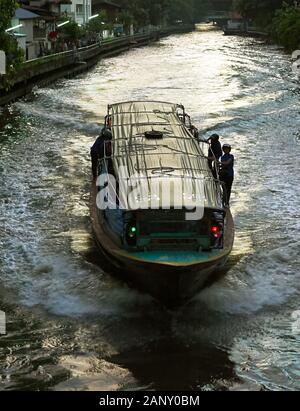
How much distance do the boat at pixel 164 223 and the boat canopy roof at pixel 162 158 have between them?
2 cm

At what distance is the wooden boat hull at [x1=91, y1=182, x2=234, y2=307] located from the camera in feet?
33.9

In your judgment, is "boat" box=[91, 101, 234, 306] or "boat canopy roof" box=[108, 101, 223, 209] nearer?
"boat" box=[91, 101, 234, 306]

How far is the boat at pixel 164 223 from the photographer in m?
10.6

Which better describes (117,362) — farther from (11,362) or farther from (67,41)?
(67,41)

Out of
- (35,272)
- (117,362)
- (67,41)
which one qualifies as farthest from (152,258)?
(67,41)

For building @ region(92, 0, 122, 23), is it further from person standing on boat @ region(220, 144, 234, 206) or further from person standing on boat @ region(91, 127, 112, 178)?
person standing on boat @ region(220, 144, 234, 206)

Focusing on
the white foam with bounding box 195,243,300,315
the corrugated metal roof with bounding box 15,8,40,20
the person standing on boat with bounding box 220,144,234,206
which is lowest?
the white foam with bounding box 195,243,300,315

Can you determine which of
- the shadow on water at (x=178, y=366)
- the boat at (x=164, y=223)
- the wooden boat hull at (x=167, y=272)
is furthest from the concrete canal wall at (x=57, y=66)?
the shadow on water at (x=178, y=366)

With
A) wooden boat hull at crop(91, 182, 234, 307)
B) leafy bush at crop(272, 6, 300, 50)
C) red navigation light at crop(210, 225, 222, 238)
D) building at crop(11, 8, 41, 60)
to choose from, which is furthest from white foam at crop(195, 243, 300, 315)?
leafy bush at crop(272, 6, 300, 50)

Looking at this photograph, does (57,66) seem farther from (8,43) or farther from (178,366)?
(178,366)

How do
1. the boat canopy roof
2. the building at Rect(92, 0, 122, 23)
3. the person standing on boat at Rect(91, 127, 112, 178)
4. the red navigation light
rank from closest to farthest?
the red navigation light, the boat canopy roof, the person standing on boat at Rect(91, 127, 112, 178), the building at Rect(92, 0, 122, 23)

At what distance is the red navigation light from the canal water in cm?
134

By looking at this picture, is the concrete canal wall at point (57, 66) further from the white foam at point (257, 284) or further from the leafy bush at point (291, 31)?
the white foam at point (257, 284)
